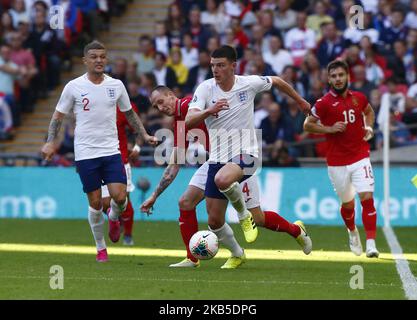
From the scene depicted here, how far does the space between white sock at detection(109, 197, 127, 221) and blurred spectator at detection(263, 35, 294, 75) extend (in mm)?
9379

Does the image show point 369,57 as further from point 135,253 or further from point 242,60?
point 135,253

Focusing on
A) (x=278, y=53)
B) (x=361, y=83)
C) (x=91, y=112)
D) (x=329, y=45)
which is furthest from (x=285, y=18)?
(x=91, y=112)

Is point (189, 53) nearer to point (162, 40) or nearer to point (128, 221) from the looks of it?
point (162, 40)

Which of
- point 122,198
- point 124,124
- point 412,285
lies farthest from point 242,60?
point 412,285

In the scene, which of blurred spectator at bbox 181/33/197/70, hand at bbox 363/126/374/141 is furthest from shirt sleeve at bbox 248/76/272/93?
blurred spectator at bbox 181/33/197/70

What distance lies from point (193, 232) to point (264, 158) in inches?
354

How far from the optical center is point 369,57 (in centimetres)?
2291

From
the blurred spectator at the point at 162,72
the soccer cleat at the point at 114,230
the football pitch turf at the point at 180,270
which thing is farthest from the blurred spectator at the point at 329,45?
the soccer cleat at the point at 114,230

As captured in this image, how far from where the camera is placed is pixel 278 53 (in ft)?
78.4

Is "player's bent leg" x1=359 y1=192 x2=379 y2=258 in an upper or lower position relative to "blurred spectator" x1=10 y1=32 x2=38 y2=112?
lower

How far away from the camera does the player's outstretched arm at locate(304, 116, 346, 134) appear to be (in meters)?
14.5

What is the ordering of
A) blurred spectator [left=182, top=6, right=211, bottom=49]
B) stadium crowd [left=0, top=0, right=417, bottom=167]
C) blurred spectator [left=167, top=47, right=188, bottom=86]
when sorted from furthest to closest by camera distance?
blurred spectator [left=182, top=6, right=211, bottom=49], blurred spectator [left=167, top=47, right=188, bottom=86], stadium crowd [left=0, top=0, right=417, bottom=167]

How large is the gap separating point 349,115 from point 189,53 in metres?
10.4

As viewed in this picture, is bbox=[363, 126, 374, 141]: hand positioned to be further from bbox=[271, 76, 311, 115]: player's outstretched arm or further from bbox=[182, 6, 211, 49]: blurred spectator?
bbox=[182, 6, 211, 49]: blurred spectator
